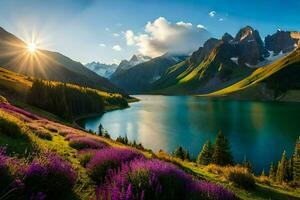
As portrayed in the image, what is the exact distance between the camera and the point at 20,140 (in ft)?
47.7

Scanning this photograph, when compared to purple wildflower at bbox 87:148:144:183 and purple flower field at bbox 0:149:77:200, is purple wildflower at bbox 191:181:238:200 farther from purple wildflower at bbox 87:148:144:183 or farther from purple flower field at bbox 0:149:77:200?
purple wildflower at bbox 87:148:144:183

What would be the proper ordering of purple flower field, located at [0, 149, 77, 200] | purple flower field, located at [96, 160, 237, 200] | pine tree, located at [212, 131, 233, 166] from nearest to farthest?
purple flower field, located at [0, 149, 77, 200], purple flower field, located at [96, 160, 237, 200], pine tree, located at [212, 131, 233, 166]

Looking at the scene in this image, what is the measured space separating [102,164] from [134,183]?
3997 millimetres

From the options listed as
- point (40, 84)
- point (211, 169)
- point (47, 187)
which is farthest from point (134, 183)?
point (40, 84)

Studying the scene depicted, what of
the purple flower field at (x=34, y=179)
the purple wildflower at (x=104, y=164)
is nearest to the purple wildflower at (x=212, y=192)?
the purple flower field at (x=34, y=179)

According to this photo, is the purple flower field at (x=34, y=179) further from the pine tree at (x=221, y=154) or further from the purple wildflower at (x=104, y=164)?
the pine tree at (x=221, y=154)

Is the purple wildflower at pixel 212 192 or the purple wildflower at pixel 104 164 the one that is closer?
the purple wildflower at pixel 212 192

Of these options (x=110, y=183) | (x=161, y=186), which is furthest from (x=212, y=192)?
(x=110, y=183)

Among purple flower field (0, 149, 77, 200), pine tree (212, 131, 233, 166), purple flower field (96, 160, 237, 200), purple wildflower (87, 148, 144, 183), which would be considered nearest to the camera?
purple flower field (0, 149, 77, 200)

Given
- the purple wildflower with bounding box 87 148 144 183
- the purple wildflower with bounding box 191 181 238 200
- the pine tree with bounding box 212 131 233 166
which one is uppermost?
the purple wildflower with bounding box 191 181 238 200

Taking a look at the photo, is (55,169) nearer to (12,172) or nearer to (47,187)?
(47,187)

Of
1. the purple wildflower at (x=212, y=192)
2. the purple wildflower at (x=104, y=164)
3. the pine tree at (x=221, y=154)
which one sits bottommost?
the pine tree at (x=221, y=154)

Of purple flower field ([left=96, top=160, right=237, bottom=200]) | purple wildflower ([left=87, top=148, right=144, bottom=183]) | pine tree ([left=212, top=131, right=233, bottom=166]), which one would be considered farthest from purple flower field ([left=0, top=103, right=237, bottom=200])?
pine tree ([left=212, top=131, right=233, bottom=166])

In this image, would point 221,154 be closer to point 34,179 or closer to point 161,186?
point 161,186
